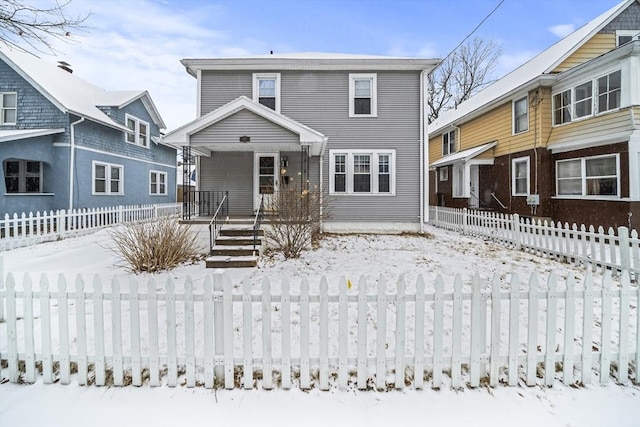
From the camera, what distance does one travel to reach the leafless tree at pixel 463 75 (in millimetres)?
31391

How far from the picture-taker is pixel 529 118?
46.8 ft

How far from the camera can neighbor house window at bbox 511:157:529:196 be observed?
48.0 feet

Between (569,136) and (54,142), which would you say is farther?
(54,142)

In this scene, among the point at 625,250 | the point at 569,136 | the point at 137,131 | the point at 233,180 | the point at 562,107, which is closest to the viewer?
the point at 625,250

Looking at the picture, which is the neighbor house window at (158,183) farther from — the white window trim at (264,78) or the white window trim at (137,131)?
the white window trim at (264,78)

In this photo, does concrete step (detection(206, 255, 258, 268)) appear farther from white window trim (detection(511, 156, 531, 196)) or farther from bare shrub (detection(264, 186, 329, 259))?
white window trim (detection(511, 156, 531, 196))

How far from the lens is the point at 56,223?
11.8 meters

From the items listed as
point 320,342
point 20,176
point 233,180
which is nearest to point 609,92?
point 233,180

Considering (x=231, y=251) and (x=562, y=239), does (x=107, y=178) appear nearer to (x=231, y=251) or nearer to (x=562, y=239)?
(x=231, y=251)

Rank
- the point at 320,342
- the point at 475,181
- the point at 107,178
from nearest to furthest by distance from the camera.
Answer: the point at 320,342 < the point at 107,178 < the point at 475,181

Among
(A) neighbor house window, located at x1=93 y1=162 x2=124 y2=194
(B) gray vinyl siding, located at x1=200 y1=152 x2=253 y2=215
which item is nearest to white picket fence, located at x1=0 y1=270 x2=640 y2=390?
(B) gray vinyl siding, located at x1=200 y1=152 x2=253 y2=215

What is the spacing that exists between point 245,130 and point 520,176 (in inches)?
470

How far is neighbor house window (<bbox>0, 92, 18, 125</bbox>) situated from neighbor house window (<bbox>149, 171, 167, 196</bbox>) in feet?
23.0

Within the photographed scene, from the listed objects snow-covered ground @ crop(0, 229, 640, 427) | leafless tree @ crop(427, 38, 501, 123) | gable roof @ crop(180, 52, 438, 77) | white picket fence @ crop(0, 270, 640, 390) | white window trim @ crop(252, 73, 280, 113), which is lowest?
snow-covered ground @ crop(0, 229, 640, 427)
